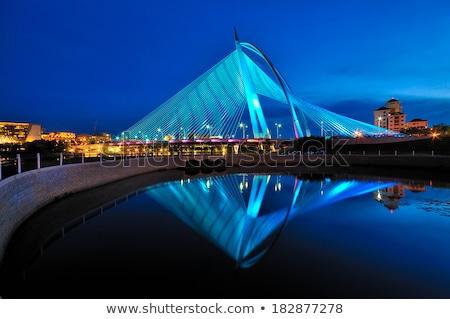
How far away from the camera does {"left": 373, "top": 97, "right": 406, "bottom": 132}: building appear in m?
112

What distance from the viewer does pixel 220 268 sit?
630 cm

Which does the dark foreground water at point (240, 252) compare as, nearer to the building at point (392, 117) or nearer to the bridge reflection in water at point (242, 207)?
the bridge reflection in water at point (242, 207)

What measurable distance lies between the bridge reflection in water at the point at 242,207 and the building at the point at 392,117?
9849 cm

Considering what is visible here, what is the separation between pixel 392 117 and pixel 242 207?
11566 cm

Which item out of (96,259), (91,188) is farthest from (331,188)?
(96,259)

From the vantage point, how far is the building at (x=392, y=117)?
112 m

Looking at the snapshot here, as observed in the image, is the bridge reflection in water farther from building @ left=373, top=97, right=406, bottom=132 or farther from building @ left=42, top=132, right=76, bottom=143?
building @ left=373, top=97, right=406, bottom=132

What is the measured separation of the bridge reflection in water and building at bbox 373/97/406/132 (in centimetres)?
9849

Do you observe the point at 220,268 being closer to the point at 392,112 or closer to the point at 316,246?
the point at 316,246

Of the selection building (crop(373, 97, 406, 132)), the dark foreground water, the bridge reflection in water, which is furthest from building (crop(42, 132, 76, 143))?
building (crop(373, 97, 406, 132))
